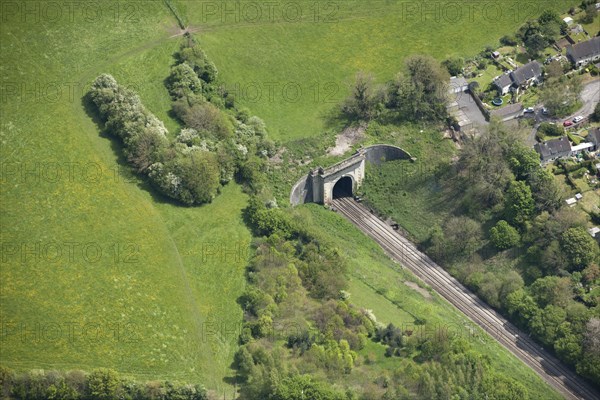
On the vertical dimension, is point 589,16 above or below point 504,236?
above

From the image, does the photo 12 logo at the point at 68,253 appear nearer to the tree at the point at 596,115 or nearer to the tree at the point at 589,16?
the tree at the point at 596,115

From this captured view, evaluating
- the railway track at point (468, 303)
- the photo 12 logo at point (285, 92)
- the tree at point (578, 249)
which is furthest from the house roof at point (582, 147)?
the photo 12 logo at point (285, 92)

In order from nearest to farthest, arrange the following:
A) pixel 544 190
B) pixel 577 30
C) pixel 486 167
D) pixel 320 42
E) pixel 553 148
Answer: pixel 544 190 < pixel 486 167 < pixel 553 148 < pixel 320 42 < pixel 577 30

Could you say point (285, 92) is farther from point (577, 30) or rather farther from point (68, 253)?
point (577, 30)

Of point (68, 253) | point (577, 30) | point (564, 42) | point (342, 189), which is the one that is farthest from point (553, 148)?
point (68, 253)

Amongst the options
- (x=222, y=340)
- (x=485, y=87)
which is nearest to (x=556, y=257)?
(x=485, y=87)
